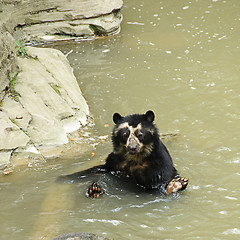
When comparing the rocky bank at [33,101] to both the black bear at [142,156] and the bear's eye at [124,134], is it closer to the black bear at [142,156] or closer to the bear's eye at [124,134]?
the black bear at [142,156]

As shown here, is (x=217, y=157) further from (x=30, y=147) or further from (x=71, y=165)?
(x=30, y=147)

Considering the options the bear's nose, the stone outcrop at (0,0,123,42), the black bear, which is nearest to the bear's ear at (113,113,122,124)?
the black bear

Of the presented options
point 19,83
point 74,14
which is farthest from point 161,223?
point 74,14

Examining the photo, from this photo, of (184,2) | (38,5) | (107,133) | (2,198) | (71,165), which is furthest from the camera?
(184,2)

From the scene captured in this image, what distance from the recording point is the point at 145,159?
5.91 metres

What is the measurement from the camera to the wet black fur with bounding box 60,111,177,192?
580 centimetres

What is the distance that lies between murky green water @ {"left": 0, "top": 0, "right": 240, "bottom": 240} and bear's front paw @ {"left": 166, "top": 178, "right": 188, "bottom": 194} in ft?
0.38

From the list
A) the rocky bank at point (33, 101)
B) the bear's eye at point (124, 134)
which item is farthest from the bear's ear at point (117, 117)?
the rocky bank at point (33, 101)

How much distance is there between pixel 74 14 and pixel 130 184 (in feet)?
26.1

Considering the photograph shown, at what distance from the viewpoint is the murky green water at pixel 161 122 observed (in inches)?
196

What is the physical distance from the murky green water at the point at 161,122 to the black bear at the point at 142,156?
0.68ft

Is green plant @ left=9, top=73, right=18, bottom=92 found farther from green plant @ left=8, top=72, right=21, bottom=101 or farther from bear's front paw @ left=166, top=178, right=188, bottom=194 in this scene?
bear's front paw @ left=166, top=178, right=188, bottom=194

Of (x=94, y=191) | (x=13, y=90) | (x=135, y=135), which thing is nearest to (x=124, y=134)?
(x=135, y=135)

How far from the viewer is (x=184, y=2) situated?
15.0 metres
